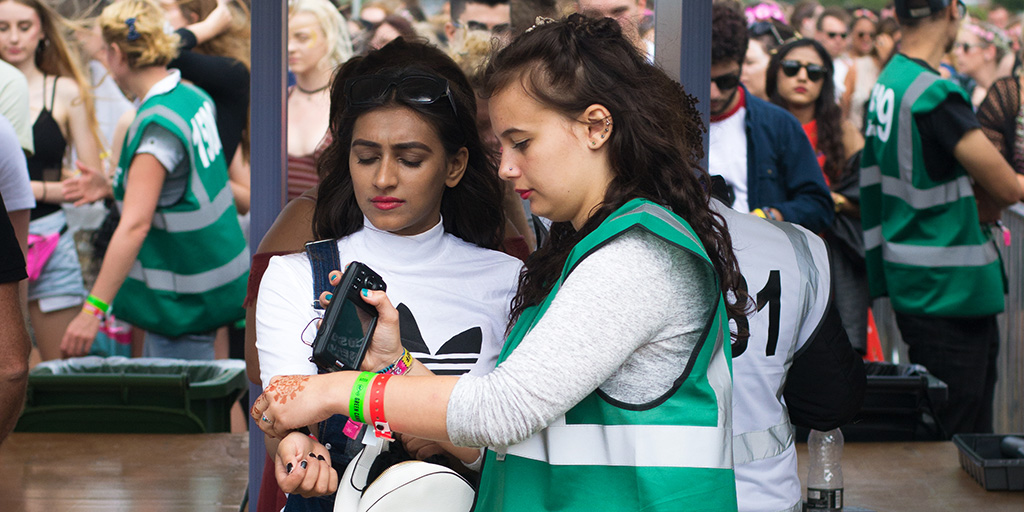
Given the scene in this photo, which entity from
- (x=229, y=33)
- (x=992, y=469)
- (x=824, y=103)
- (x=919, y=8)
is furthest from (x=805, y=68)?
(x=229, y=33)

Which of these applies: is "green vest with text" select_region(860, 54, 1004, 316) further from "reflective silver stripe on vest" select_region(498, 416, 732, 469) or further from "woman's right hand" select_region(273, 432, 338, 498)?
"woman's right hand" select_region(273, 432, 338, 498)

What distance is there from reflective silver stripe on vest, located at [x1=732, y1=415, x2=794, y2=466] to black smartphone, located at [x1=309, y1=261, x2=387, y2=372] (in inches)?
24.6

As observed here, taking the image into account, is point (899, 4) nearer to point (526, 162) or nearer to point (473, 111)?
point (473, 111)

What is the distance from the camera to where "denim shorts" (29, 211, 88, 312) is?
4.12 metres

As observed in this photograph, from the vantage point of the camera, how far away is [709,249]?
1213 mm

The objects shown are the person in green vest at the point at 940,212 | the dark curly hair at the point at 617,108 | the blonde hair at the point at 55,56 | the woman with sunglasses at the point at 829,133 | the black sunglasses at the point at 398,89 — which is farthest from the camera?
the blonde hair at the point at 55,56

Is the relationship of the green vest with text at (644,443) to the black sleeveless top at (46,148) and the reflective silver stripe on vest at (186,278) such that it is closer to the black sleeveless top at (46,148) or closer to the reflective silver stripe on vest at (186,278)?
the reflective silver stripe on vest at (186,278)

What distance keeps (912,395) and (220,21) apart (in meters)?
3.60

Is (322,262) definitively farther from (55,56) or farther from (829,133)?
(55,56)

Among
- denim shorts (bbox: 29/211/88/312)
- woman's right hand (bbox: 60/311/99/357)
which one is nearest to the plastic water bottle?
woman's right hand (bbox: 60/311/99/357)

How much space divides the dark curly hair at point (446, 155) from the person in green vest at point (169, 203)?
204 centimetres

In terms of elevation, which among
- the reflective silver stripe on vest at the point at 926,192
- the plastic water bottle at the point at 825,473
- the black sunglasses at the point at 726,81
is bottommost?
the plastic water bottle at the point at 825,473

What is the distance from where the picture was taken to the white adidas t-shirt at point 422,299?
1.45 metres

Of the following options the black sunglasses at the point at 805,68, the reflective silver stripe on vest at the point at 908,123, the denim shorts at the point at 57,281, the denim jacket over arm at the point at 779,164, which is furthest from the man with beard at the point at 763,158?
the denim shorts at the point at 57,281
